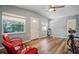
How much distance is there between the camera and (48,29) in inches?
87.6

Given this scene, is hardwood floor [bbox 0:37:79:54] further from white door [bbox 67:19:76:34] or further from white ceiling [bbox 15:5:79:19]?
white ceiling [bbox 15:5:79:19]

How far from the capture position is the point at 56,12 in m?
2.17

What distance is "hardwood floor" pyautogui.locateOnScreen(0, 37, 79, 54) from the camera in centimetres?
213

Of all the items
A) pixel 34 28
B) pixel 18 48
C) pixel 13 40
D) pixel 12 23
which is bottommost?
pixel 18 48

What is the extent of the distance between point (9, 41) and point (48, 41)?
78 centimetres

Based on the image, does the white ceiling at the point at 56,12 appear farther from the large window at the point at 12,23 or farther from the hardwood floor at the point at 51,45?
the hardwood floor at the point at 51,45

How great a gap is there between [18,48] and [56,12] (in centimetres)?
104

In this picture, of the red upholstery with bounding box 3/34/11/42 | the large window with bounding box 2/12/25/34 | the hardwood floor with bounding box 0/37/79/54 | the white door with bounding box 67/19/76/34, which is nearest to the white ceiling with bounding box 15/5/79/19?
the white door with bounding box 67/19/76/34

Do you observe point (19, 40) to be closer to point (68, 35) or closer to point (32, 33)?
point (32, 33)

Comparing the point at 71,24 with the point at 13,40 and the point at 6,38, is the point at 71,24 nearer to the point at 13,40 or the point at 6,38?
the point at 13,40

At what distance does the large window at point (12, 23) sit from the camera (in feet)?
6.73

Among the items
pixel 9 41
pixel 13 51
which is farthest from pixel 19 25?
pixel 13 51

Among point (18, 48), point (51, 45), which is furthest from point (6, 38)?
point (51, 45)

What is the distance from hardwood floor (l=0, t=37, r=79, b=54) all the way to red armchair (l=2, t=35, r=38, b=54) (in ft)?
0.31
